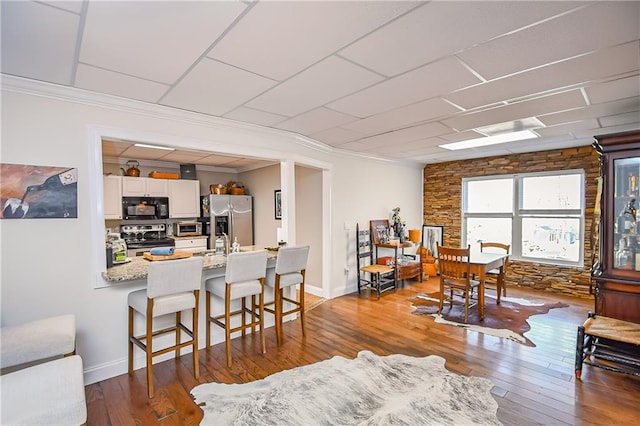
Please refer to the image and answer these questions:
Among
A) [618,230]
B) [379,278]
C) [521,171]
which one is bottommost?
[379,278]

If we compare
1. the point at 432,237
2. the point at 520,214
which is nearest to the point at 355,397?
the point at 520,214

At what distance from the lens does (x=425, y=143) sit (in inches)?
183

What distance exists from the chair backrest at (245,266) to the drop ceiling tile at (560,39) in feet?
7.83

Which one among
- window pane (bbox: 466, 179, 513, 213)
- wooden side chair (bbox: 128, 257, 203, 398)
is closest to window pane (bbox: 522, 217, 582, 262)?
window pane (bbox: 466, 179, 513, 213)

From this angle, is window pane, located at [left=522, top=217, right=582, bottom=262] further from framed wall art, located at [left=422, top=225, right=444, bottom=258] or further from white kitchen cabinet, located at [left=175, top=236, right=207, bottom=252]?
white kitchen cabinet, located at [left=175, top=236, right=207, bottom=252]

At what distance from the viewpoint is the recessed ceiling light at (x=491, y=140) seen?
417cm

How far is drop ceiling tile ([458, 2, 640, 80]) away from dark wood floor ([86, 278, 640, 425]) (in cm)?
250

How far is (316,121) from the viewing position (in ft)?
11.3

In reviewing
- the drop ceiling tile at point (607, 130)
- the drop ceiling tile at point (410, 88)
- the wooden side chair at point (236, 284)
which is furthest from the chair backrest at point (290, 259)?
the drop ceiling tile at point (607, 130)

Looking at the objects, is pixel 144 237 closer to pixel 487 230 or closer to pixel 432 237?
pixel 432 237

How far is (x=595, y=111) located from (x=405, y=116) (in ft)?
6.37

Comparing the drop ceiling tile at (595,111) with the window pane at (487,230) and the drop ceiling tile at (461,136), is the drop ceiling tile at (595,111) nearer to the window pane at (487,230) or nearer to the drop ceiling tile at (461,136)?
the drop ceiling tile at (461,136)

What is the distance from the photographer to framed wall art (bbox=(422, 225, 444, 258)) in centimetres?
666

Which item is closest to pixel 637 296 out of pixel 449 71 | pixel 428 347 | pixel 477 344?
pixel 477 344
